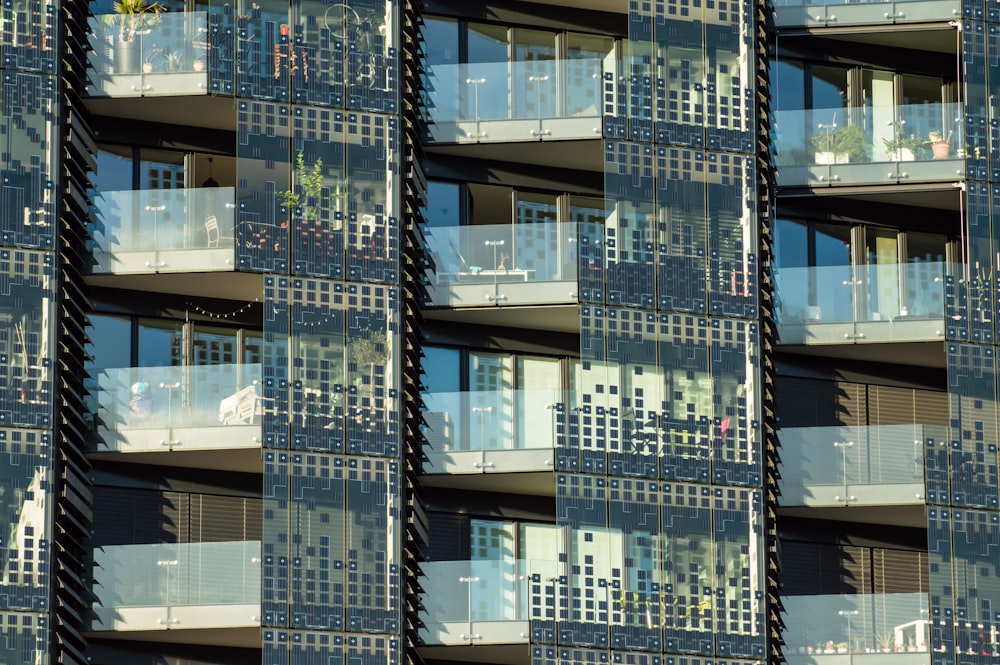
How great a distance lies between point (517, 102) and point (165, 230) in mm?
6153

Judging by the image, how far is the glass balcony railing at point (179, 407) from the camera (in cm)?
4312

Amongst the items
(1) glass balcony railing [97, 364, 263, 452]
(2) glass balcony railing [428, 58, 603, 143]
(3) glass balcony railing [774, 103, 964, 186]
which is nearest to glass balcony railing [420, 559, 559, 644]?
(1) glass balcony railing [97, 364, 263, 452]

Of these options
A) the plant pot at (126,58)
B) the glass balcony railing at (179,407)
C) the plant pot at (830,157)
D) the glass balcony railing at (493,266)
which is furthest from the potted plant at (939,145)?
the plant pot at (126,58)

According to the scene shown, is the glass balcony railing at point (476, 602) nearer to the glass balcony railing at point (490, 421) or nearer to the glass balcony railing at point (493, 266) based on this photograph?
the glass balcony railing at point (490, 421)

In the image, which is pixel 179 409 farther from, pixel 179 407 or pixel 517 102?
pixel 517 102

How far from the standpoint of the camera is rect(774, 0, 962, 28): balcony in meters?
46.7

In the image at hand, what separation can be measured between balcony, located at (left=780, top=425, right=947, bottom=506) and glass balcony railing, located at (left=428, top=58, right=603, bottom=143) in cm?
623

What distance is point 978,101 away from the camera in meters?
46.2

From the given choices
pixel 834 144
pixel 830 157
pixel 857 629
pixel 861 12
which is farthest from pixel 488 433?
pixel 861 12

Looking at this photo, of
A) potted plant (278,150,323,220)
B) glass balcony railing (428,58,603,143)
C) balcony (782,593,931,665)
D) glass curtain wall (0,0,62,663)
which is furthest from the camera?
glass balcony railing (428,58,603,143)

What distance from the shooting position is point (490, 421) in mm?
44031

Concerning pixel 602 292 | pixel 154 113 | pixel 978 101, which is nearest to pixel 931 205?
pixel 978 101

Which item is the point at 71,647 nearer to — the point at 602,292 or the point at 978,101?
the point at 602,292

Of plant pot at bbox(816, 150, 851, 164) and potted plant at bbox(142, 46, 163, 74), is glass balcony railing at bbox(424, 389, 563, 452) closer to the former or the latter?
plant pot at bbox(816, 150, 851, 164)
